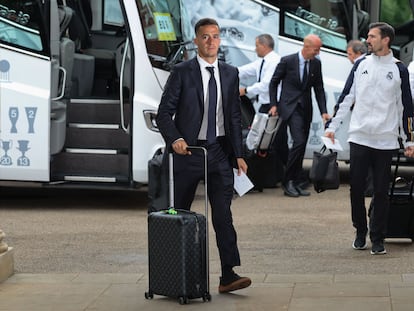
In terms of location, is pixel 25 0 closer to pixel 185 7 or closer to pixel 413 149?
Answer: pixel 185 7

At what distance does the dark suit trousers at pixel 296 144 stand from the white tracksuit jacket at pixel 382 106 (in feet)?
14.2

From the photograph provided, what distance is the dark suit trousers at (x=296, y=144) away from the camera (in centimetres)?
1388

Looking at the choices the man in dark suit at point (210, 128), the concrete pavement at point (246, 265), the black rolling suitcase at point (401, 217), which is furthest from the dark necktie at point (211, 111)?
the black rolling suitcase at point (401, 217)

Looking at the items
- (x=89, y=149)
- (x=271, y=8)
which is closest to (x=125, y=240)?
(x=89, y=149)

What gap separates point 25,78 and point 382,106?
14.2 ft

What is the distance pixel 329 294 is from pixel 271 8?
7461 mm

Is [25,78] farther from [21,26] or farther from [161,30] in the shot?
→ [161,30]

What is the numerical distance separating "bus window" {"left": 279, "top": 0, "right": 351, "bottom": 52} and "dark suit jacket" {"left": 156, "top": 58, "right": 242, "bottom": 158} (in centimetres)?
716

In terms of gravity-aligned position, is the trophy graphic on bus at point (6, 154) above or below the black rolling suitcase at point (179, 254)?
above

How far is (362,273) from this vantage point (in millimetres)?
8758

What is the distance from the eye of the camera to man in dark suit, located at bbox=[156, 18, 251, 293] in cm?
777

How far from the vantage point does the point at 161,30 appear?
12375 mm

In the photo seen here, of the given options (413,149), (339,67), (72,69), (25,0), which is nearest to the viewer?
(413,149)

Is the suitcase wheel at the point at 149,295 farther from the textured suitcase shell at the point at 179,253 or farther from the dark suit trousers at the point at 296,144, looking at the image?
the dark suit trousers at the point at 296,144
